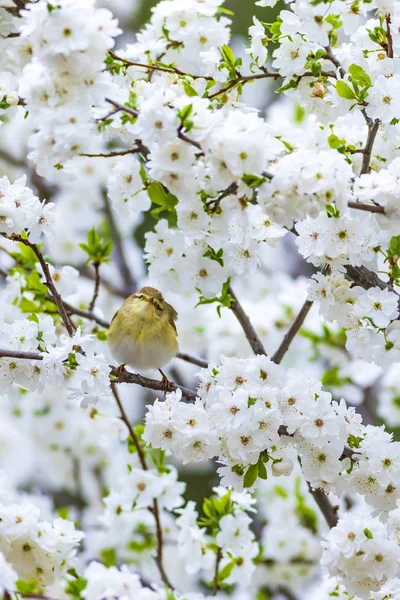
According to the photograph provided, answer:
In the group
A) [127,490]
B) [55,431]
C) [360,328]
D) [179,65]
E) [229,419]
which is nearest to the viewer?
[229,419]

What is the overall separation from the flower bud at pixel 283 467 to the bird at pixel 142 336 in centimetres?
114

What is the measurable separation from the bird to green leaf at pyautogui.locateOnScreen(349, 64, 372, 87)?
1.46m

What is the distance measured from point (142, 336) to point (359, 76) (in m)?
1.48

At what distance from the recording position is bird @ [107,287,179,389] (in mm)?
3408

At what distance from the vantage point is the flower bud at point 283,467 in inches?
92.3

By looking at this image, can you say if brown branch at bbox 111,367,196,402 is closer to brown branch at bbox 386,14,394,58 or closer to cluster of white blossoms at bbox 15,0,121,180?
cluster of white blossoms at bbox 15,0,121,180

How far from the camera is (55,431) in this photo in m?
4.93

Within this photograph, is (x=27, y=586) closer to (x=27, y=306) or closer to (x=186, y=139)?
(x=27, y=306)

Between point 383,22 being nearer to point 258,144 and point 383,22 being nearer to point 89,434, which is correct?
point 258,144

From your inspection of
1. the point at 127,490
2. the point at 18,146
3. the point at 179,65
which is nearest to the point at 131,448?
the point at 127,490

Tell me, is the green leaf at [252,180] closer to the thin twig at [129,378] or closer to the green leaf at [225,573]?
the thin twig at [129,378]

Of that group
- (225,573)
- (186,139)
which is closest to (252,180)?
(186,139)

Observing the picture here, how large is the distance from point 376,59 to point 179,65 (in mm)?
610

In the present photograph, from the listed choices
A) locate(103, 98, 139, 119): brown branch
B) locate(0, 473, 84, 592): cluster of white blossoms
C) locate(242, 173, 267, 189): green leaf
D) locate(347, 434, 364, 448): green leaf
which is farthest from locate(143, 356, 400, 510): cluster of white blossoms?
locate(103, 98, 139, 119): brown branch
